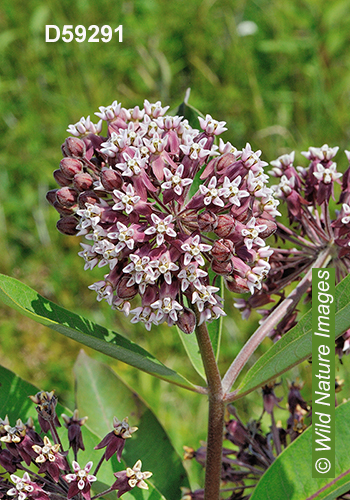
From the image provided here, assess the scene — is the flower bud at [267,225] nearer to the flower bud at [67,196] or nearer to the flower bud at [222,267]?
the flower bud at [222,267]

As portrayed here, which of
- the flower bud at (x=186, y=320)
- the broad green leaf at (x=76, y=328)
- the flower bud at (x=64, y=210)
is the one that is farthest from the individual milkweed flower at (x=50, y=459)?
the flower bud at (x=64, y=210)

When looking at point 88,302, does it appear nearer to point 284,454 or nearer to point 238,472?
point 238,472

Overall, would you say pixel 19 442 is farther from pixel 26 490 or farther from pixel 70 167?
pixel 70 167

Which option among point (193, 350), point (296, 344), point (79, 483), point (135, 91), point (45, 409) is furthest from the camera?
point (135, 91)

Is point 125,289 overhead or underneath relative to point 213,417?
overhead

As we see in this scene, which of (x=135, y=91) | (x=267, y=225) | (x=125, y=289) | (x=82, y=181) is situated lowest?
(x=125, y=289)

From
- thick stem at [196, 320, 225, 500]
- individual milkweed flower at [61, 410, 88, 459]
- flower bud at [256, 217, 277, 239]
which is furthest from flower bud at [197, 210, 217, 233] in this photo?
individual milkweed flower at [61, 410, 88, 459]

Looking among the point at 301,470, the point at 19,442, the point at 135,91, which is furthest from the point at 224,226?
the point at 135,91

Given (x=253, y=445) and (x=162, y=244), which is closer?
(x=162, y=244)

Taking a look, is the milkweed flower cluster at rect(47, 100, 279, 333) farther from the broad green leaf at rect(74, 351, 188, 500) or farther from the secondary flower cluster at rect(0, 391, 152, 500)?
the broad green leaf at rect(74, 351, 188, 500)
